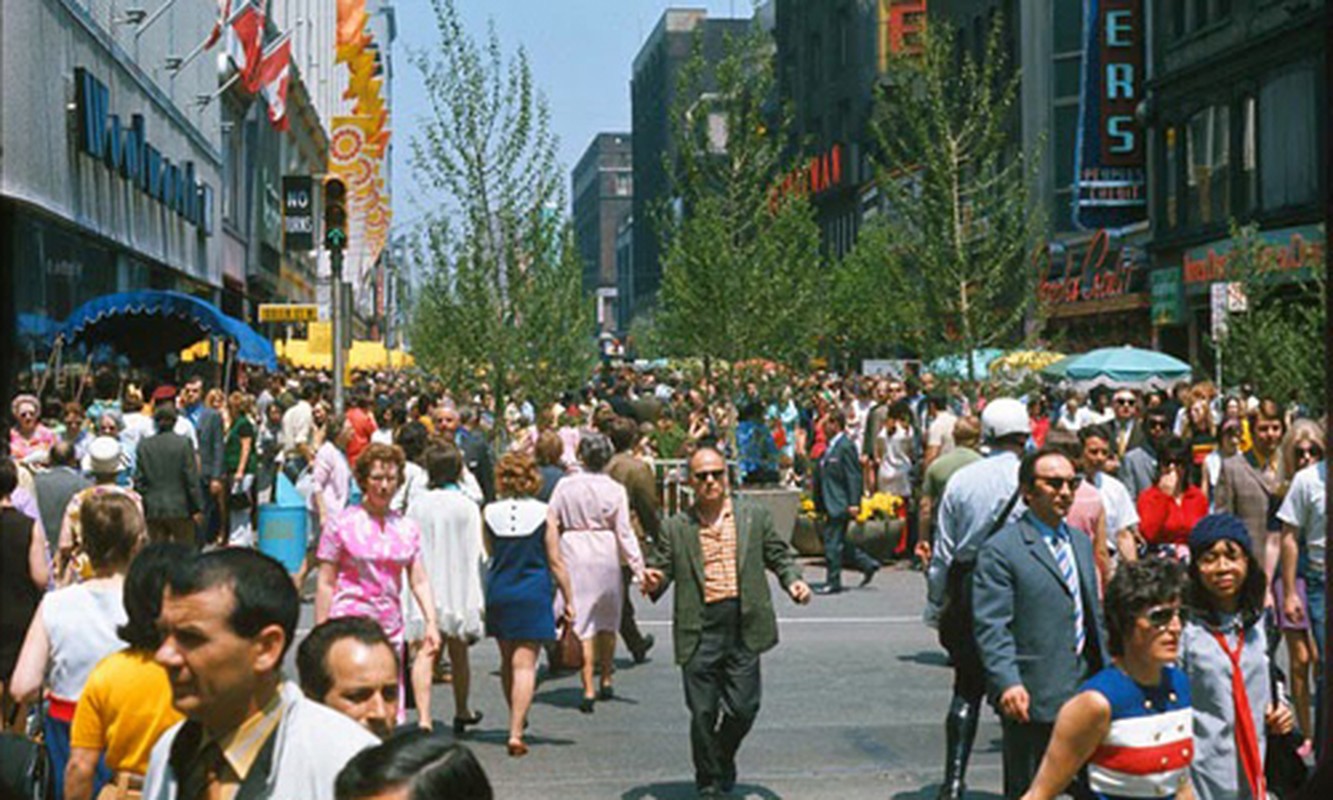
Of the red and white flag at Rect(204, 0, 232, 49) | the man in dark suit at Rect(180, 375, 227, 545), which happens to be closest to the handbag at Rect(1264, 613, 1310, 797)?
the man in dark suit at Rect(180, 375, 227, 545)

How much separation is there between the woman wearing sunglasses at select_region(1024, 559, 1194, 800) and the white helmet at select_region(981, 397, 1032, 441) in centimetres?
356

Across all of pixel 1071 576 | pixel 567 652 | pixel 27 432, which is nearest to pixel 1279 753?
pixel 1071 576

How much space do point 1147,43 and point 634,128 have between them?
4925 inches

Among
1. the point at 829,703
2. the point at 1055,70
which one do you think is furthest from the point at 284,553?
the point at 1055,70

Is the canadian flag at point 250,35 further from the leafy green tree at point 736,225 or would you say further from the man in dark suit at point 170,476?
the man in dark suit at point 170,476

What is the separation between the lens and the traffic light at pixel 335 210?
1662 centimetres

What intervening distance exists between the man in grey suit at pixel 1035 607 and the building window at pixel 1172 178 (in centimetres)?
3613

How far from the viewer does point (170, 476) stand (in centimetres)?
1580

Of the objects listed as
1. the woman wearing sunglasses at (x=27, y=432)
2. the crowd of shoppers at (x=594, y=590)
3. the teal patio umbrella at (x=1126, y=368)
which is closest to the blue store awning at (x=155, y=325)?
the crowd of shoppers at (x=594, y=590)

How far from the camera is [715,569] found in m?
9.57

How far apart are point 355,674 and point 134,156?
27.4 m

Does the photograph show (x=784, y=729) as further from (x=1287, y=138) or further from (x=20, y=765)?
(x=1287, y=138)

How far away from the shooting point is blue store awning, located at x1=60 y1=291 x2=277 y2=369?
26641 millimetres

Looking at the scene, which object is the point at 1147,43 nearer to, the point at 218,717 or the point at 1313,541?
the point at 1313,541
